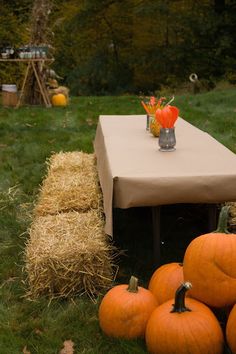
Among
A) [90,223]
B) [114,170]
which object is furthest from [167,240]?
[114,170]

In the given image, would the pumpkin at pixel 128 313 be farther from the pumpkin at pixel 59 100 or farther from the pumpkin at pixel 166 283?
the pumpkin at pixel 59 100

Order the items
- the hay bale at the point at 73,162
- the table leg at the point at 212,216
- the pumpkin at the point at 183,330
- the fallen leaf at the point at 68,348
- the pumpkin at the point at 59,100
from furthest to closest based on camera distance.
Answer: the pumpkin at the point at 59,100
the hay bale at the point at 73,162
the table leg at the point at 212,216
the fallen leaf at the point at 68,348
the pumpkin at the point at 183,330

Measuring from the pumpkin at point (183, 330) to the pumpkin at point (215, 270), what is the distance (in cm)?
10

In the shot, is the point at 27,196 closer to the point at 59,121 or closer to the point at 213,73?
the point at 59,121

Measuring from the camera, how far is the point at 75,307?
11.2 ft

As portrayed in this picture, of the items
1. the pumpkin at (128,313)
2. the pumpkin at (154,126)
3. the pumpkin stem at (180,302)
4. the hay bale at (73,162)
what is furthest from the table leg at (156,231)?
the hay bale at (73,162)

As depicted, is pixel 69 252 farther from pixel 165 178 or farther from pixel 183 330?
pixel 183 330

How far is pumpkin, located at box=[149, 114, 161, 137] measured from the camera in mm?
4926

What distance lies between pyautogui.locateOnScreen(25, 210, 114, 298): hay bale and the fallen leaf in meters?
0.46

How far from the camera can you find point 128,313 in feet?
9.61

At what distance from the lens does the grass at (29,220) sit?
3122 millimetres

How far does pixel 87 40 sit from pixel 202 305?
2128cm

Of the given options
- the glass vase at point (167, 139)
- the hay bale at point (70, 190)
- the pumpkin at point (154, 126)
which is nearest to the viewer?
the glass vase at point (167, 139)

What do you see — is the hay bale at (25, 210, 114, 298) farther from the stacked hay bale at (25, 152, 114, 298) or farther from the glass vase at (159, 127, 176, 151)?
the glass vase at (159, 127, 176, 151)
